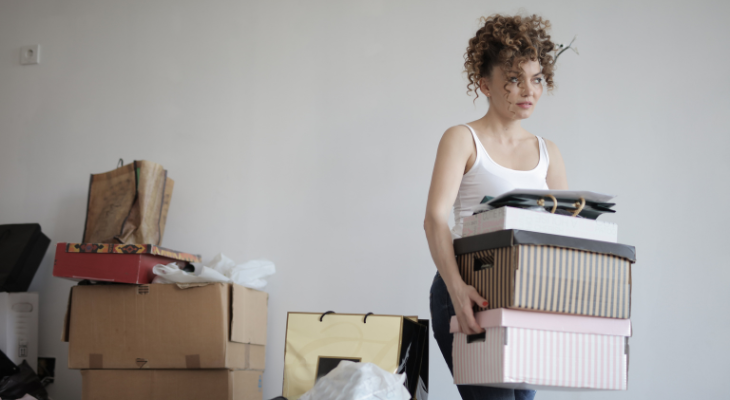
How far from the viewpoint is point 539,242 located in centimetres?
79

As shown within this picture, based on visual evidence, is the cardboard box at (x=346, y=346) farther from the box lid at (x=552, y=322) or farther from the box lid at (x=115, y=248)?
the box lid at (x=115, y=248)

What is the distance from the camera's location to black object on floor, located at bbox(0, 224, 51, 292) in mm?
2113

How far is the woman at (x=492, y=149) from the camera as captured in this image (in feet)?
3.15

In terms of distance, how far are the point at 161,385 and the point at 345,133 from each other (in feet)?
3.60

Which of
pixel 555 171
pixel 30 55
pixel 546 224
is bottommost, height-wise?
pixel 546 224

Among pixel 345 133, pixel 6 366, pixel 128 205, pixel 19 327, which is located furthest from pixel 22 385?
pixel 345 133

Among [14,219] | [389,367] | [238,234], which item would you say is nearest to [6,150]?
[14,219]

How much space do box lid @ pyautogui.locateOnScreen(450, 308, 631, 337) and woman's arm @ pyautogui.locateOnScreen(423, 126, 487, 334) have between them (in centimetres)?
3

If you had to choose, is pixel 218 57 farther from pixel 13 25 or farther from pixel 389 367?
pixel 389 367

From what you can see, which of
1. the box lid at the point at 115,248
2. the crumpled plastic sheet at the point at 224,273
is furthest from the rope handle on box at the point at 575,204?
the box lid at the point at 115,248

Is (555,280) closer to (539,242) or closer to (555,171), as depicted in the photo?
(539,242)

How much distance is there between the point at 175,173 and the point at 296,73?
25.9 inches

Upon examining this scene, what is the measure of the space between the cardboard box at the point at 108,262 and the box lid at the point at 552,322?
130 centimetres

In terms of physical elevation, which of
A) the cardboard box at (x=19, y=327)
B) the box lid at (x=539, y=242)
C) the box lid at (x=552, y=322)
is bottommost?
the cardboard box at (x=19, y=327)
